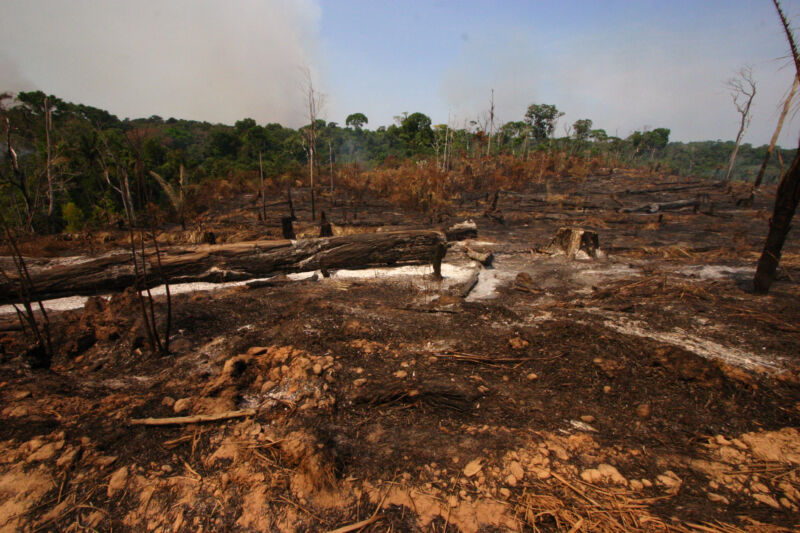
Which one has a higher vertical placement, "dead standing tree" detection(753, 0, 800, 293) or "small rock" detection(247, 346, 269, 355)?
"dead standing tree" detection(753, 0, 800, 293)

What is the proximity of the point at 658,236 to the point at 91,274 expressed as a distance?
1434cm

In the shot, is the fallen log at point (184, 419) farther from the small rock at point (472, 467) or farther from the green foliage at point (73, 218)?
the green foliage at point (73, 218)

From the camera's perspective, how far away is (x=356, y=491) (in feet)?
6.51

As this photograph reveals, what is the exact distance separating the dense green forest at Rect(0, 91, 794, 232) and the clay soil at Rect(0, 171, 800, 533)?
1.76 meters

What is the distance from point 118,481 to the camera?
6.63ft

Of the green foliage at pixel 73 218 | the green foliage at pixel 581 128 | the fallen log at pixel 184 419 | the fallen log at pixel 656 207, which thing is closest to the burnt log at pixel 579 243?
the fallen log at pixel 184 419

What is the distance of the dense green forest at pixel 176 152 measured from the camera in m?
10.7

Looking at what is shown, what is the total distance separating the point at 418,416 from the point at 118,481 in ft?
6.72

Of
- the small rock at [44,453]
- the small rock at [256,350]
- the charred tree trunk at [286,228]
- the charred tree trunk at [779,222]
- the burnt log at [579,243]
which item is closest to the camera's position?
the small rock at [44,453]

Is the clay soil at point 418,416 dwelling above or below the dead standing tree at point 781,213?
below

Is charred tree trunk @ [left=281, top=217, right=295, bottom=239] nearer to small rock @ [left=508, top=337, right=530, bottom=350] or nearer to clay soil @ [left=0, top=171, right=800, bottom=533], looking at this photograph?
clay soil @ [left=0, top=171, right=800, bottom=533]

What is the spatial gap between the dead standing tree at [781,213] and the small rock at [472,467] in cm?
539

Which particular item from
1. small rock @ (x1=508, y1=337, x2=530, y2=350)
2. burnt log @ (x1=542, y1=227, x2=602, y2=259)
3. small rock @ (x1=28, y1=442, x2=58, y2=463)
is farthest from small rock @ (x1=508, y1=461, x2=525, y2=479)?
burnt log @ (x1=542, y1=227, x2=602, y2=259)

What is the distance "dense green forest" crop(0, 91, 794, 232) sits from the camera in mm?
10719
